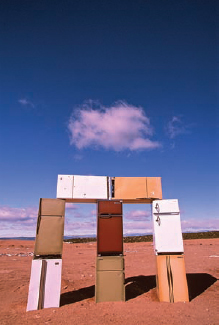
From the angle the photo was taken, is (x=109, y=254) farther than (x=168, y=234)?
No

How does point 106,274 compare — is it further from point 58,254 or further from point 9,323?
point 9,323

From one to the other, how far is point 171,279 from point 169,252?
74 centimetres

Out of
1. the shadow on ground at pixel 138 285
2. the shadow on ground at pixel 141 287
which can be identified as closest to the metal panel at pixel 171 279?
the shadow on ground at pixel 141 287

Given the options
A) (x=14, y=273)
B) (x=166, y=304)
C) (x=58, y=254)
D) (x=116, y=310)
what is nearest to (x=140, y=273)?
(x=166, y=304)

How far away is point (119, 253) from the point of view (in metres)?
6.70

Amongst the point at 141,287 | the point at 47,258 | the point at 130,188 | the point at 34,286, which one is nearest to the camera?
the point at 34,286

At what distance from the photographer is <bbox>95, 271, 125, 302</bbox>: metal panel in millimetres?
6387

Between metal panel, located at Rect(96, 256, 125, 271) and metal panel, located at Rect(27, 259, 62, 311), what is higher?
metal panel, located at Rect(96, 256, 125, 271)

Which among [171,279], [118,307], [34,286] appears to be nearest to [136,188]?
[171,279]

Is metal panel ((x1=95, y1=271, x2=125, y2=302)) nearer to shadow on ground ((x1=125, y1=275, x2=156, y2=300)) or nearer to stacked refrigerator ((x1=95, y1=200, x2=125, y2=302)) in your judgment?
stacked refrigerator ((x1=95, y1=200, x2=125, y2=302))

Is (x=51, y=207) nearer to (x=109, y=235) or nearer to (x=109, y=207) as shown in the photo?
(x=109, y=207)

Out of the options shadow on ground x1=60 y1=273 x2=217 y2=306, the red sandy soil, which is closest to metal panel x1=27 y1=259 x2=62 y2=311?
the red sandy soil

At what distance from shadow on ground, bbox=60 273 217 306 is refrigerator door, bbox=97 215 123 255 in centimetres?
165

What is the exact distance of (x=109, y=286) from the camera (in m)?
6.44
